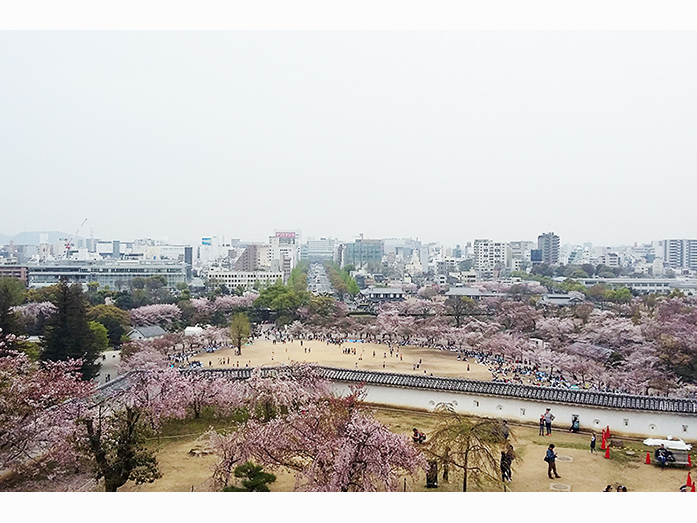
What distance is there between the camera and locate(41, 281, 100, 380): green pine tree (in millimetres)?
16672

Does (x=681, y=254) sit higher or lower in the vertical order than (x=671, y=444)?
higher

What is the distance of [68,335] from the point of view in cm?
1681

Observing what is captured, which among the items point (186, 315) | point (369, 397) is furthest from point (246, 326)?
point (369, 397)

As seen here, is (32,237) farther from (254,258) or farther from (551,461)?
(551,461)

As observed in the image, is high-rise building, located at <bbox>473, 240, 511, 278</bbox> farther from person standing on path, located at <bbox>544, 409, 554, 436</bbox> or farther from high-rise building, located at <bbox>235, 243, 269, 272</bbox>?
person standing on path, located at <bbox>544, 409, 554, 436</bbox>

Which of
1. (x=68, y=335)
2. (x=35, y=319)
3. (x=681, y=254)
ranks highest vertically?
(x=681, y=254)

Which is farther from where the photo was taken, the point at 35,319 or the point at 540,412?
the point at 35,319

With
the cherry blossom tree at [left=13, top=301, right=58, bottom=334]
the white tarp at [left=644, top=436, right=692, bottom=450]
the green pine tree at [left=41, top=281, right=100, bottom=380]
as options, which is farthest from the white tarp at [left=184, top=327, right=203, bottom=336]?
the white tarp at [left=644, top=436, right=692, bottom=450]

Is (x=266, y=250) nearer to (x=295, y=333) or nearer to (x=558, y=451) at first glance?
(x=295, y=333)

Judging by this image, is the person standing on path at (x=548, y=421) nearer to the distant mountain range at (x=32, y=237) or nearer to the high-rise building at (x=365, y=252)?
the high-rise building at (x=365, y=252)

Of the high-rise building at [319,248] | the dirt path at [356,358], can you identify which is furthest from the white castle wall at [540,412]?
the high-rise building at [319,248]

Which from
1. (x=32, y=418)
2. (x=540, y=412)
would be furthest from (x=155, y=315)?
(x=540, y=412)

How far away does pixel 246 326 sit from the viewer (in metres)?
28.0

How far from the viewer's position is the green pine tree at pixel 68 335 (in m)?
16.7
